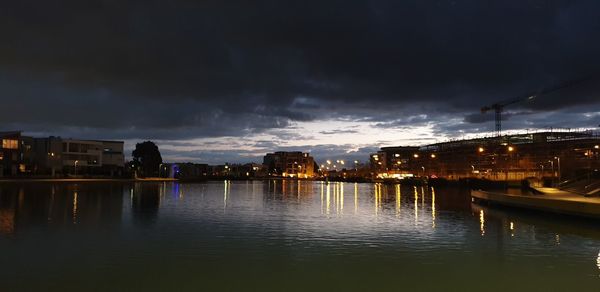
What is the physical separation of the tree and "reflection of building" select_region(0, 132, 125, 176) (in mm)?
28661

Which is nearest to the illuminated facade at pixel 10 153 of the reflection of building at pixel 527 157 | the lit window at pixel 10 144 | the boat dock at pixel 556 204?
the lit window at pixel 10 144

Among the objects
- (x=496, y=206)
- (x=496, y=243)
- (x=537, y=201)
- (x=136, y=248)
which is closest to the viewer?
(x=136, y=248)

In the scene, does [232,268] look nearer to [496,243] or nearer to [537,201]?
[496,243]

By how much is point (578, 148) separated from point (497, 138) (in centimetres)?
6396

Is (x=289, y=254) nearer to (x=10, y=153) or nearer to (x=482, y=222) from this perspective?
(x=482, y=222)

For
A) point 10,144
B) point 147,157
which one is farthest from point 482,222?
point 147,157

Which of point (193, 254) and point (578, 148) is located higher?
point (578, 148)

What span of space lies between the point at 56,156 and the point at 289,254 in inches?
5157

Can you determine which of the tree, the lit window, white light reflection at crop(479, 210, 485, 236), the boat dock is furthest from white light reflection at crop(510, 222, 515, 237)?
the tree

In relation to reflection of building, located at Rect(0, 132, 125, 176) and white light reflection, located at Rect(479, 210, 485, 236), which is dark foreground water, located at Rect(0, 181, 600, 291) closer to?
white light reflection, located at Rect(479, 210, 485, 236)

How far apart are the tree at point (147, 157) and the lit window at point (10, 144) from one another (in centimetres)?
7274

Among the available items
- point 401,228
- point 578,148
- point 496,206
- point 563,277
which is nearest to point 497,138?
point 578,148

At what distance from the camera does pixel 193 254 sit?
22.9 m

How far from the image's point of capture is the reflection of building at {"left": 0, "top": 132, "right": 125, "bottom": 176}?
118000mm
